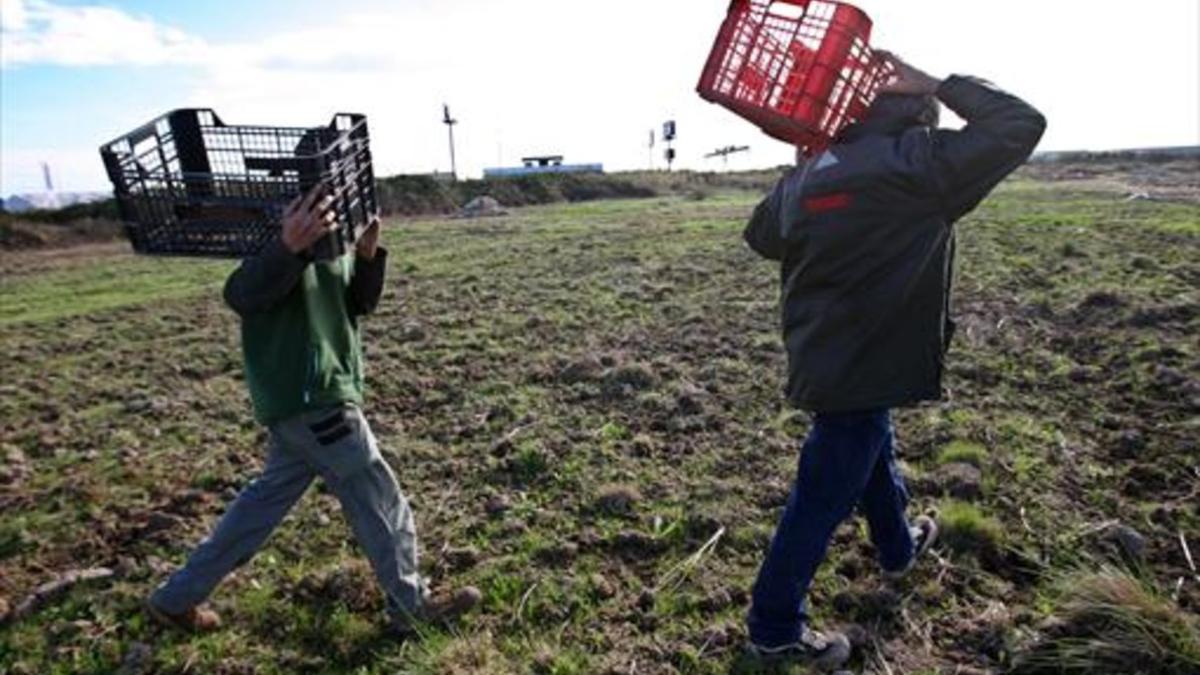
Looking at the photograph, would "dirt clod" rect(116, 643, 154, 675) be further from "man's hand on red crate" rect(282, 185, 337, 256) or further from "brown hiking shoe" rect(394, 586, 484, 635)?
"man's hand on red crate" rect(282, 185, 337, 256)

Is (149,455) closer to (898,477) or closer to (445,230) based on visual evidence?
(898,477)

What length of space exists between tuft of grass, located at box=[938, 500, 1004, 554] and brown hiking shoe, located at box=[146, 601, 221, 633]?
3.15 meters

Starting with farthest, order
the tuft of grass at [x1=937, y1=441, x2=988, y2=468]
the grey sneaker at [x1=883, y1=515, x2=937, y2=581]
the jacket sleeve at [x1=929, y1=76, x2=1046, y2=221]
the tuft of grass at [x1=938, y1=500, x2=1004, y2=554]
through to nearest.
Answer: the tuft of grass at [x1=937, y1=441, x2=988, y2=468], the tuft of grass at [x1=938, y1=500, x2=1004, y2=554], the grey sneaker at [x1=883, y1=515, x2=937, y2=581], the jacket sleeve at [x1=929, y1=76, x2=1046, y2=221]

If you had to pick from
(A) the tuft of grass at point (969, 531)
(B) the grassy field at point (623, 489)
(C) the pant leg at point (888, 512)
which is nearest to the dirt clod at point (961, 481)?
(B) the grassy field at point (623, 489)

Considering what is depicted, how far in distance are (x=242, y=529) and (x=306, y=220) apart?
1349 millimetres

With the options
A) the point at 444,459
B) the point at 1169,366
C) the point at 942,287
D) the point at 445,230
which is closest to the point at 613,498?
the point at 444,459

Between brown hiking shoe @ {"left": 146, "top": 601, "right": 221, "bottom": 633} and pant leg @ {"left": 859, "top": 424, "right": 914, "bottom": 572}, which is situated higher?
pant leg @ {"left": 859, "top": 424, "right": 914, "bottom": 572}

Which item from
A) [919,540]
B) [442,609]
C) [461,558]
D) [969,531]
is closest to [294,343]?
[442,609]

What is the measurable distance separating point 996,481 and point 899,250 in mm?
2249

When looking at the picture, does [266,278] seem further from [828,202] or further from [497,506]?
[497,506]

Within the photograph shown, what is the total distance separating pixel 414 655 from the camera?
11.4ft

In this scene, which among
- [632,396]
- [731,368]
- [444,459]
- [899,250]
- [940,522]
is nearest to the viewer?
[899,250]

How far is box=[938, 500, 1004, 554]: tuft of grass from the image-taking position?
13.2 ft

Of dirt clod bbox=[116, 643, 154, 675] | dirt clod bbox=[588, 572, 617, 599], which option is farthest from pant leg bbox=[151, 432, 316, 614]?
dirt clod bbox=[588, 572, 617, 599]
